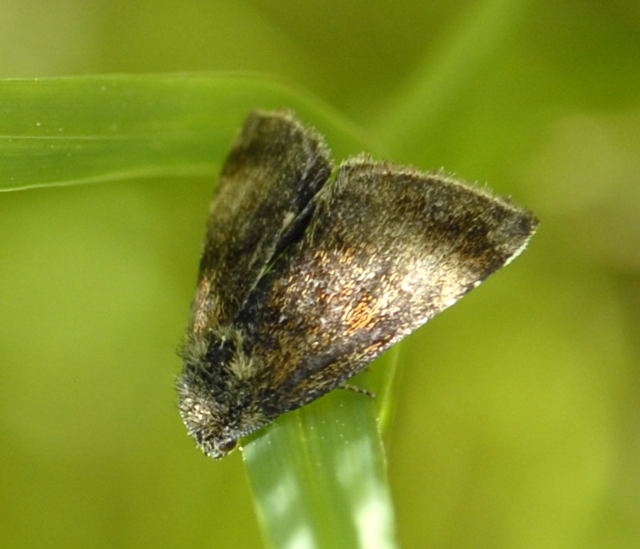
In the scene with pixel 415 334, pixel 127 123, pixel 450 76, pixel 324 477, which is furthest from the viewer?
pixel 415 334

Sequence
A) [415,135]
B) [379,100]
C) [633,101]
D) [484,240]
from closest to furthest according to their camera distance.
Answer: [484,240] < [415,135] < [633,101] < [379,100]

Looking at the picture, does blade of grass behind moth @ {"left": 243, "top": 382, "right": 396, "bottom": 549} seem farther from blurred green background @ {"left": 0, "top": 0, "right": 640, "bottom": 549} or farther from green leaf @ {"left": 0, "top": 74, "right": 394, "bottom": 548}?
blurred green background @ {"left": 0, "top": 0, "right": 640, "bottom": 549}

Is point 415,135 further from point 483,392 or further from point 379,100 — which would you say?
point 483,392

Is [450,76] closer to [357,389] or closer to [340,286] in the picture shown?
[340,286]

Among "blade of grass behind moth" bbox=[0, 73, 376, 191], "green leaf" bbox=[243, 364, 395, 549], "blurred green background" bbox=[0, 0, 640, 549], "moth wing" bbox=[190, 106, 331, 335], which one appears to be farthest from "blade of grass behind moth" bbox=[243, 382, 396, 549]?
"blurred green background" bbox=[0, 0, 640, 549]

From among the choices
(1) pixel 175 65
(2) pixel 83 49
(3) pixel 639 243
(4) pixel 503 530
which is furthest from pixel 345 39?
(4) pixel 503 530

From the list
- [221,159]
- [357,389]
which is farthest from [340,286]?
[221,159]

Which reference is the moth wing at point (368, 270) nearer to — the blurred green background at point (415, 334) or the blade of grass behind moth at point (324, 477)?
the blade of grass behind moth at point (324, 477)
